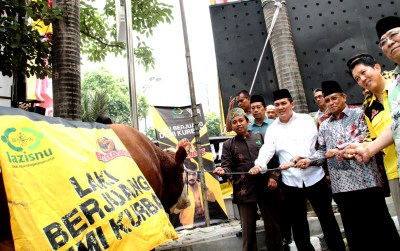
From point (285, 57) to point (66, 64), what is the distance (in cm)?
426

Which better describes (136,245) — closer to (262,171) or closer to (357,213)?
(262,171)

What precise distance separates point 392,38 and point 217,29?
560cm

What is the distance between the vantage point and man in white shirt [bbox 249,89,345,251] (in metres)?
3.13

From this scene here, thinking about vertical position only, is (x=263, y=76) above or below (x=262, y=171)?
above

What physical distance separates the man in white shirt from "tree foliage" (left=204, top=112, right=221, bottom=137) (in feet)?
118

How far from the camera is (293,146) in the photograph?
11.3 ft

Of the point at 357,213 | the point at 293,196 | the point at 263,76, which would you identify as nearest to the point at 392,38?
the point at 357,213

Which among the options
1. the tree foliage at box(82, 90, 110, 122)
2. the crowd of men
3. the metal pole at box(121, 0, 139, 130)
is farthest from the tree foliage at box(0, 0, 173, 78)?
the tree foliage at box(82, 90, 110, 122)

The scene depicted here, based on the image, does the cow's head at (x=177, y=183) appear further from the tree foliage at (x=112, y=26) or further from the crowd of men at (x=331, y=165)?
the tree foliage at (x=112, y=26)

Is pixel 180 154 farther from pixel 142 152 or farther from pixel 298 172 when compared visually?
pixel 298 172

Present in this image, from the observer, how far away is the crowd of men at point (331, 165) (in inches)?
96.3

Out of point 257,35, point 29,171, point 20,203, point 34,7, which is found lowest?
point 20,203

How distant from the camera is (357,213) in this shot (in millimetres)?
2836

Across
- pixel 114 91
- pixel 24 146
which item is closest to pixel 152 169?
pixel 24 146
